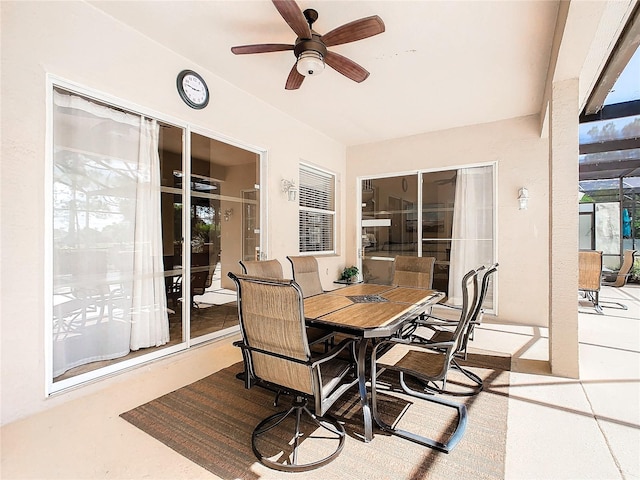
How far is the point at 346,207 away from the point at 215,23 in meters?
4.02

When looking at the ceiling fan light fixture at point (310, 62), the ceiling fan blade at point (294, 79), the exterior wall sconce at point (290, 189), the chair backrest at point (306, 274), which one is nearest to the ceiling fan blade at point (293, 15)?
the ceiling fan light fixture at point (310, 62)

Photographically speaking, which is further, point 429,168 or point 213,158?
point 429,168

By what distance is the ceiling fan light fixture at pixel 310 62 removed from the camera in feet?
8.21

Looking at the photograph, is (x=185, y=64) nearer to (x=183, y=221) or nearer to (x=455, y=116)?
(x=183, y=221)

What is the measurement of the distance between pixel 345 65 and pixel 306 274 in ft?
6.76

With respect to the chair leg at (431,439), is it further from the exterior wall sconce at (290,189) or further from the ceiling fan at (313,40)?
the exterior wall sconce at (290,189)

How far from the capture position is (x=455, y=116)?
15.5 ft

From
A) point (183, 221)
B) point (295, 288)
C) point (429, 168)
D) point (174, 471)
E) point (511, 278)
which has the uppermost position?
point (429, 168)

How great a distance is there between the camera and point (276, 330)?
1.67 metres

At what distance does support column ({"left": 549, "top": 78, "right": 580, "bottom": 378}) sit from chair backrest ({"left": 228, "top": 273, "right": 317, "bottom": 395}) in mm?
2511

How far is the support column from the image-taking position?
2.81 m

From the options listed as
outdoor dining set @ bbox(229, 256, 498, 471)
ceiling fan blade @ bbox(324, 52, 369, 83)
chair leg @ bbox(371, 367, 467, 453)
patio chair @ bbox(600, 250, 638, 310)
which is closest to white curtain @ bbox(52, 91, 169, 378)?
outdoor dining set @ bbox(229, 256, 498, 471)

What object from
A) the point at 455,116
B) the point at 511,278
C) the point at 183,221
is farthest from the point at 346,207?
the point at 183,221

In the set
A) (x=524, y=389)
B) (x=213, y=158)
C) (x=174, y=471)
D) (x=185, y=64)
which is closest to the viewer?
(x=174, y=471)
